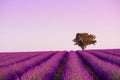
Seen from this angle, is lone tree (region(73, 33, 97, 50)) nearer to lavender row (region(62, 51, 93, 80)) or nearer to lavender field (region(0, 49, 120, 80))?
lavender field (region(0, 49, 120, 80))

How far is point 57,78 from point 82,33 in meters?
49.2

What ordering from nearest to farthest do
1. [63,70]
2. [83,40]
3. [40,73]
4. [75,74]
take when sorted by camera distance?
1. [75,74]
2. [40,73]
3. [63,70]
4. [83,40]

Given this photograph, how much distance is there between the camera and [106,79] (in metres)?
10.6

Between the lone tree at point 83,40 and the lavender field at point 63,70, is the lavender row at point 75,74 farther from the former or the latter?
the lone tree at point 83,40

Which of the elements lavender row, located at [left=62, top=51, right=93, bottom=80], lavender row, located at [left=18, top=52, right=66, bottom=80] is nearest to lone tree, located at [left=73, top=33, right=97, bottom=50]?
lavender row, located at [left=18, top=52, right=66, bottom=80]

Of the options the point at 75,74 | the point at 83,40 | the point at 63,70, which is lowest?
the point at 75,74

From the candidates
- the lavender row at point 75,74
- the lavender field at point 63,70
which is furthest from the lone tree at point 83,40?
the lavender row at point 75,74

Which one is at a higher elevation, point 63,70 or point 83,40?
point 83,40

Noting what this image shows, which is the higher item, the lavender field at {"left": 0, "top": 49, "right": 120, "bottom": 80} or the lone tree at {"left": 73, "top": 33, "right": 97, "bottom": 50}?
the lone tree at {"left": 73, "top": 33, "right": 97, "bottom": 50}

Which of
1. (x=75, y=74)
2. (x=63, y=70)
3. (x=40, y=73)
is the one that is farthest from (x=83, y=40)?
(x=75, y=74)

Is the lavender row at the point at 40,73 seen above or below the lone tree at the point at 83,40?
below

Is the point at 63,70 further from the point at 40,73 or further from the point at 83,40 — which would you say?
the point at 83,40

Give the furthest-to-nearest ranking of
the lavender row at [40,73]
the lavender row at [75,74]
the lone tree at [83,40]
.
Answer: the lone tree at [83,40] < the lavender row at [40,73] < the lavender row at [75,74]

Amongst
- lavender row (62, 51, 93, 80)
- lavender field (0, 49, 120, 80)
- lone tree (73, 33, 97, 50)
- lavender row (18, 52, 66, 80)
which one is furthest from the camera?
lone tree (73, 33, 97, 50)
